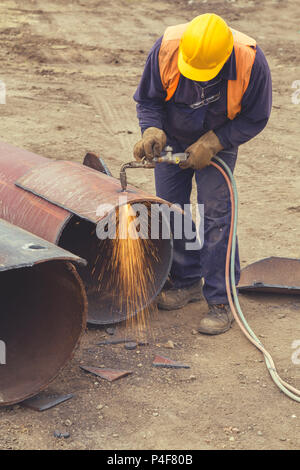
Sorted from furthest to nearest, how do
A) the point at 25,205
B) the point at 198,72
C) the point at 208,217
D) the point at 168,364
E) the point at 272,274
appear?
the point at 272,274 → the point at 208,217 → the point at 25,205 → the point at 168,364 → the point at 198,72

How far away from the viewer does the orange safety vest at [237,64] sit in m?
3.72

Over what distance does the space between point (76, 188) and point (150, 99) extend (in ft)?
2.31

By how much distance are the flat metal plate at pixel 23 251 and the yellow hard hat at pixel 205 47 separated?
1272 millimetres

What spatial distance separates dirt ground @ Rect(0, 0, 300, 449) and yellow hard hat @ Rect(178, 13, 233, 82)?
1612mm

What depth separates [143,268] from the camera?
4438 mm

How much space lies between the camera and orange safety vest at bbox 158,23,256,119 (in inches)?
147

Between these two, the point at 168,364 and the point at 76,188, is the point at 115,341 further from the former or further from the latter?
the point at 76,188

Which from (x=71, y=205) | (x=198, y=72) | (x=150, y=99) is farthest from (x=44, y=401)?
(x=198, y=72)

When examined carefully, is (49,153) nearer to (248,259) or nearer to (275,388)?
(248,259)

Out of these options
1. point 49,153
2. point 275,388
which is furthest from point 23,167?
point 49,153

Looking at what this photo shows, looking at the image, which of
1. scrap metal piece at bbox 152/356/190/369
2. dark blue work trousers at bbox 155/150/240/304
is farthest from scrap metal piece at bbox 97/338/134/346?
dark blue work trousers at bbox 155/150/240/304

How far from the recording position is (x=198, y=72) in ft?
12.1

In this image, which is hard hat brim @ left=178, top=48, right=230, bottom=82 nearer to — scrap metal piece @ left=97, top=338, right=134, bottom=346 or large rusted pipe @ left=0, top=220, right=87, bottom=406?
large rusted pipe @ left=0, top=220, right=87, bottom=406

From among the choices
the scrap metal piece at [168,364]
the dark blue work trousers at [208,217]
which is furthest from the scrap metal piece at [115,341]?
the dark blue work trousers at [208,217]
